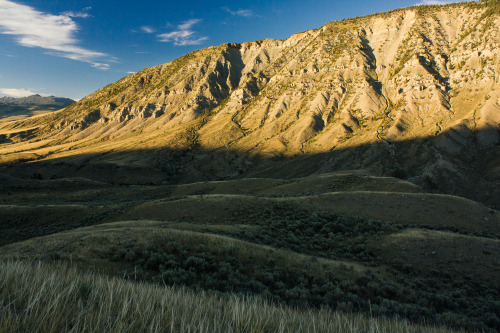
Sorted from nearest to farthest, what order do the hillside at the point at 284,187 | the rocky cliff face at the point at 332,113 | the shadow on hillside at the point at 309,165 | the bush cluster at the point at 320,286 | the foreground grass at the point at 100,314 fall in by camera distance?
the foreground grass at the point at 100,314 → the hillside at the point at 284,187 → the bush cluster at the point at 320,286 → the shadow on hillside at the point at 309,165 → the rocky cliff face at the point at 332,113

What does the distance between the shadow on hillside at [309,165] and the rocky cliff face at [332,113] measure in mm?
417

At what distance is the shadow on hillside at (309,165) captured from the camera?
5488 cm

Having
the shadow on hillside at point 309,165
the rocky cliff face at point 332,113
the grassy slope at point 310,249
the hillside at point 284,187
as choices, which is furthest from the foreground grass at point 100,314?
the rocky cliff face at point 332,113

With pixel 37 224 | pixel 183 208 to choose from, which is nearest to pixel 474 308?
pixel 183 208

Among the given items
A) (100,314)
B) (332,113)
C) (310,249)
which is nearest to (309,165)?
(332,113)

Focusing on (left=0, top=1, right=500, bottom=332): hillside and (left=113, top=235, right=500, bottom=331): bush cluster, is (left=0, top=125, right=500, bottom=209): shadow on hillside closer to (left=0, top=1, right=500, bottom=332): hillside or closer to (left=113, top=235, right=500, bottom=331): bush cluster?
(left=0, top=1, right=500, bottom=332): hillside

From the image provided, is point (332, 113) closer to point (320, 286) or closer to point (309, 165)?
point (309, 165)

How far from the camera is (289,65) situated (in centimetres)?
13975

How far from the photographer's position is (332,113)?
103 metres

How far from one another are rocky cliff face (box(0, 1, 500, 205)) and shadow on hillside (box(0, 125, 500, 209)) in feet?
1.37

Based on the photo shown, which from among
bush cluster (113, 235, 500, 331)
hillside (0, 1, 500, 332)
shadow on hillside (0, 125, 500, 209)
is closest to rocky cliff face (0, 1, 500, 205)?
shadow on hillside (0, 125, 500, 209)

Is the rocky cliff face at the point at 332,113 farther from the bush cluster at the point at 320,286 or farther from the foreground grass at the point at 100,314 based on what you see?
the foreground grass at the point at 100,314

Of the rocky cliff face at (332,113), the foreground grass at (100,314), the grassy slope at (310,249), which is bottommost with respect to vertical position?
the grassy slope at (310,249)

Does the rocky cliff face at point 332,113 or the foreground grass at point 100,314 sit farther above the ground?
the rocky cliff face at point 332,113
